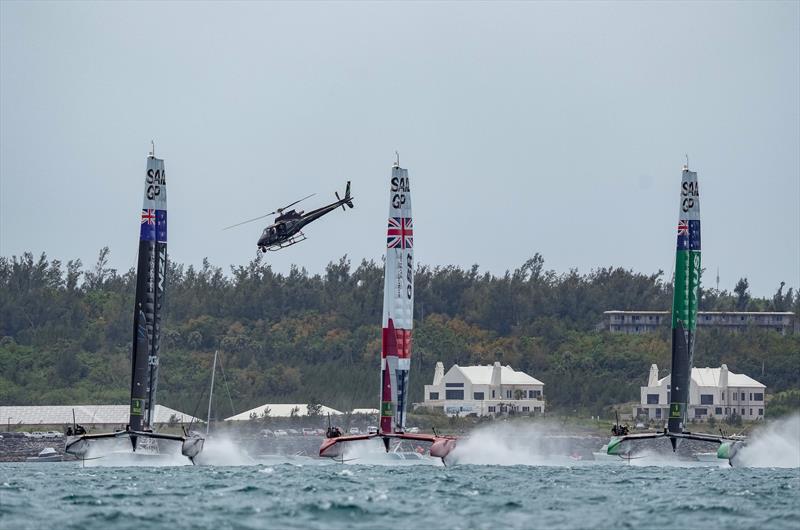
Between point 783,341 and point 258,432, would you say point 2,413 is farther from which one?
point 783,341

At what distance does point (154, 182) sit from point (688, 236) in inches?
945

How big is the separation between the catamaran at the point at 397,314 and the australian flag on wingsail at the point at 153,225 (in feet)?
31.9

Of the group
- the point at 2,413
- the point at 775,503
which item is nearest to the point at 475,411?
the point at 2,413

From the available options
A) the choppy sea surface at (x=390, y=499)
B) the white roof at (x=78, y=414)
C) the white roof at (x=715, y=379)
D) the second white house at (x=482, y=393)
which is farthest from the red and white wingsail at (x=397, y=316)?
the second white house at (x=482, y=393)

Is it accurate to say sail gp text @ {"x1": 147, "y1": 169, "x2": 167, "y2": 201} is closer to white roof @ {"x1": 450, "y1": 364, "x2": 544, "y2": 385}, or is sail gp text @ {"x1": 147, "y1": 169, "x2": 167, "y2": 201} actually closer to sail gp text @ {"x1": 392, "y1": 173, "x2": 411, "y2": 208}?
sail gp text @ {"x1": 392, "y1": 173, "x2": 411, "y2": 208}

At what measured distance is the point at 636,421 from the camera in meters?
132

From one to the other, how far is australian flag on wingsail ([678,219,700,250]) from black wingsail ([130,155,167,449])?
2318 cm

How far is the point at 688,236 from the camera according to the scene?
75125 millimetres

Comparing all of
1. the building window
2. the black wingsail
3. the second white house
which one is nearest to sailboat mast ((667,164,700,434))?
the black wingsail

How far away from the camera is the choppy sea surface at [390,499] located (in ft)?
136

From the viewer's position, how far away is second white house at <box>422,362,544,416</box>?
141375 millimetres

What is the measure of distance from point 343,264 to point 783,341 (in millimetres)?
54564

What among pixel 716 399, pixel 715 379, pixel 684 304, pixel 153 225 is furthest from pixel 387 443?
pixel 715 379

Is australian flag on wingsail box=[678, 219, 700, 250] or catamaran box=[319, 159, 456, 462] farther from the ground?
australian flag on wingsail box=[678, 219, 700, 250]
